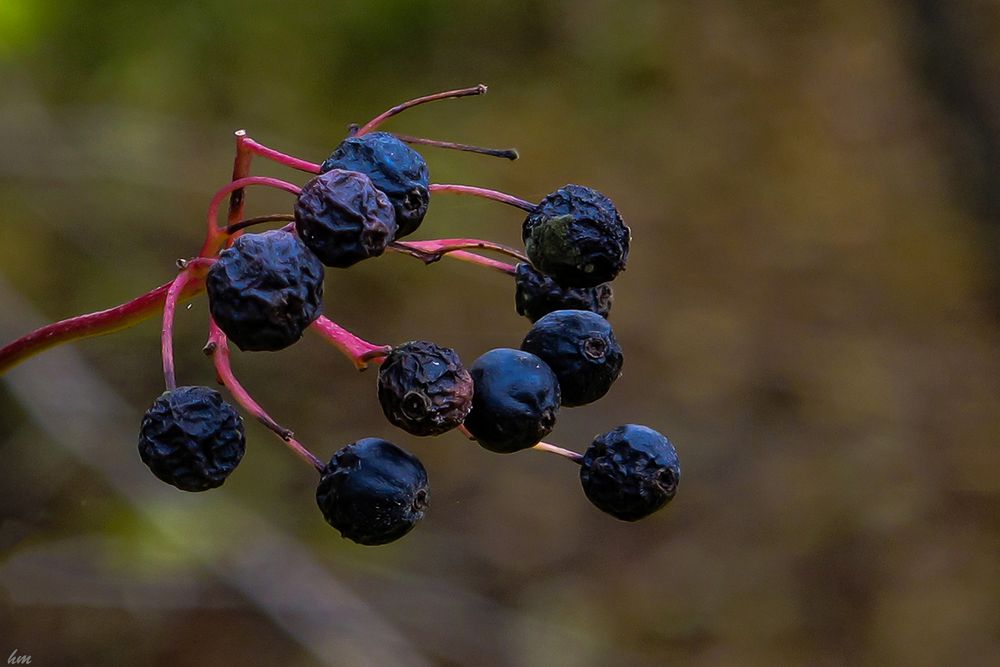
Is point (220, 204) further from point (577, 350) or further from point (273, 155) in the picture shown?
point (577, 350)

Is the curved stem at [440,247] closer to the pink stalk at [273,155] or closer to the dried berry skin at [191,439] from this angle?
the pink stalk at [273,155]

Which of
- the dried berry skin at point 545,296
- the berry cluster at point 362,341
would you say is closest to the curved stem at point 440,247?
the berry cluster at point 362,341

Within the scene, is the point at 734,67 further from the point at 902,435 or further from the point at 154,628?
the point at 154,628

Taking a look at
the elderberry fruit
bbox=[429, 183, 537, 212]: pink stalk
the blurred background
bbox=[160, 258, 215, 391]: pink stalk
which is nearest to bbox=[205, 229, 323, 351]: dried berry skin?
bbox=[160, 258, 215, 391]: pink stalk

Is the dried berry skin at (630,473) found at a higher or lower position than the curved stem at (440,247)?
lower

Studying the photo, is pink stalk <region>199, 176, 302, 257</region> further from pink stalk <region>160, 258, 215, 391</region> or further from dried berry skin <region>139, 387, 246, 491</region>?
dried berry skin <region>139, 387, 246, 491</region>

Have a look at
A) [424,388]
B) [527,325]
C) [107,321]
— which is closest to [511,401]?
[424,388]

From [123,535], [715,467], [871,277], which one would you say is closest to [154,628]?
[123,535]
